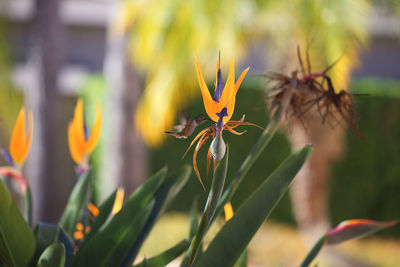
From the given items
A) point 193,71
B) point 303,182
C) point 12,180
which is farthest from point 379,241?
point 12,180

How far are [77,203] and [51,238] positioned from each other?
168 millimetres

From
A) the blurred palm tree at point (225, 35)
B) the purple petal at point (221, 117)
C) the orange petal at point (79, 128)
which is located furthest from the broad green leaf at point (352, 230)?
the blurred palm tree at point (225, 35)

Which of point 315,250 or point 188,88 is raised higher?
point 315,250

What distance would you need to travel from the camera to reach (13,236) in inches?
38.5

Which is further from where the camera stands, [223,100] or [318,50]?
[318,50]

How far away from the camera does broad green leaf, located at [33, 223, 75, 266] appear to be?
→ 108 cm

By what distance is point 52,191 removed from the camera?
21.7 feet

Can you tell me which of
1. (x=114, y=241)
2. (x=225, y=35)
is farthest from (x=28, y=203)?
(x=225, y=35)

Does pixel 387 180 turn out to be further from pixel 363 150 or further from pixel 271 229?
pixel 271 229

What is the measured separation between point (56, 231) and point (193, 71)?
4515mm

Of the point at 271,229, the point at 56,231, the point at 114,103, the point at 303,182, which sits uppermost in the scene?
the point at 56,231

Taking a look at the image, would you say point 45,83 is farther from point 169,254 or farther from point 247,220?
point 247,220

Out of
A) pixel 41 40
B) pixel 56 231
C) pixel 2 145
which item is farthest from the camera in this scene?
pixel 2 145

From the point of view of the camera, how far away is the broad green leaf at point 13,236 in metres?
0.95
